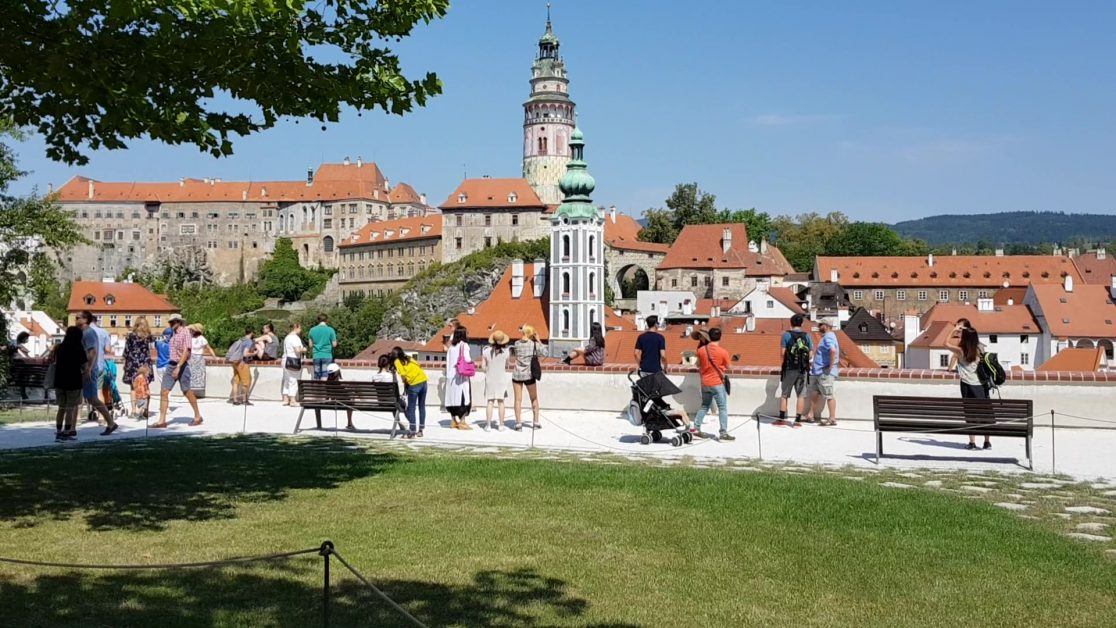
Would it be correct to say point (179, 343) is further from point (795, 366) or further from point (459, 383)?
point (795, 366)

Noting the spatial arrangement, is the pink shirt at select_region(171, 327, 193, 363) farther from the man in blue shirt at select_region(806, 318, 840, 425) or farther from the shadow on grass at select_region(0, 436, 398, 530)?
the man in blue shirt at select_region(806, 318, 840, 425)

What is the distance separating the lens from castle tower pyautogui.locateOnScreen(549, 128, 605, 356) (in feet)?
280

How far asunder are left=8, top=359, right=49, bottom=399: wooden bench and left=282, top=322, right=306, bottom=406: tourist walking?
14.5ft

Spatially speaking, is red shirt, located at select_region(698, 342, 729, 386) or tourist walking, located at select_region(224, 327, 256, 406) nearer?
red shirt, located at select_region(698, 342, 729, 386)

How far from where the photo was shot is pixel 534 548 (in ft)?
25.9

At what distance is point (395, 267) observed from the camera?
128 m

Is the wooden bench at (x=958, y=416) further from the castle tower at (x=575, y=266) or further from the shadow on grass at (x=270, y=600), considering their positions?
the castle tower at (x=575, y=266)

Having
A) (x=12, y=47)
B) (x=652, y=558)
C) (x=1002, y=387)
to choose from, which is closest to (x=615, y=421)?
(x=1002, y=387)

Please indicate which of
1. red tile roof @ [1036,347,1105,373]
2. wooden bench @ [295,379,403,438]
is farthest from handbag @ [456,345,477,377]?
red tile roof @ [1036,347,1105,373]

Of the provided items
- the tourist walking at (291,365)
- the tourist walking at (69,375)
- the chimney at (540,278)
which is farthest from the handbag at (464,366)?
the chimney at (540,278)

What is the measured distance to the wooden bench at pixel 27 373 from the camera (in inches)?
785

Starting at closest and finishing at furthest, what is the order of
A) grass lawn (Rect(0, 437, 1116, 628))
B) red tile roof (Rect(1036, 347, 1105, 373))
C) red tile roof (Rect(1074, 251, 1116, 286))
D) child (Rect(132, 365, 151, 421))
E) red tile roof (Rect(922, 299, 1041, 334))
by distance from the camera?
grass lawn (Rect(0, 437, 1116, 628)) → child (Rect(132, 365, 151, 421)) → red tile roof (Rect(1036, 347, 1105, 373)) → red tile roof (Rect(922, 299, 1041, 334)) → red tile roof (Rect(1074, 251, 1116, 286))

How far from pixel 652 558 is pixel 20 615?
3938mm

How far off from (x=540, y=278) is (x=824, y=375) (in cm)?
7417
